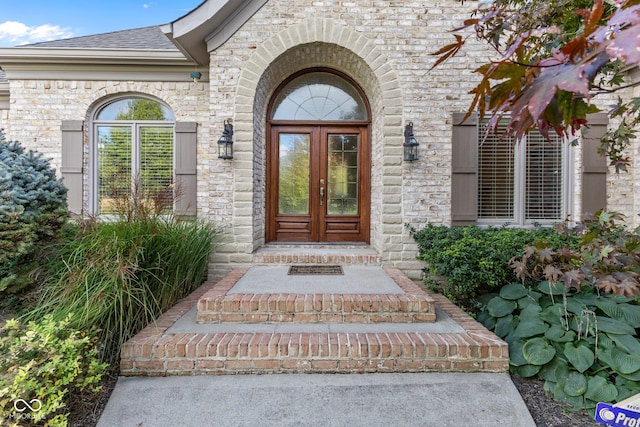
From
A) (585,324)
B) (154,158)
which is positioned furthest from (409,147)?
(154,158)

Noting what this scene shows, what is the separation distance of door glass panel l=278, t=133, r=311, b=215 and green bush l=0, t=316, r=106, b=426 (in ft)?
10.5

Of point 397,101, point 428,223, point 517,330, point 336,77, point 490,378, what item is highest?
point 336,77

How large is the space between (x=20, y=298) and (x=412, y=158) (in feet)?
14.3

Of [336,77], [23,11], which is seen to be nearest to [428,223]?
[336,77]

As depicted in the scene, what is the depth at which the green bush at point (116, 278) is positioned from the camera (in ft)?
7.60

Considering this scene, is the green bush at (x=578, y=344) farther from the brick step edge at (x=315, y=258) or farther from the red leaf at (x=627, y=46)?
the red leaf at (x=627, y=46)

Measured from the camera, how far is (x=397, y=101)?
13.6 feet

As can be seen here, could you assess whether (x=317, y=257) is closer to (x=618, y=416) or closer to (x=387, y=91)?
(x=387, y=91)

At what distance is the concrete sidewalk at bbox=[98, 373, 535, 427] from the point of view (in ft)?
6.19

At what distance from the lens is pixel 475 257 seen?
124 inches

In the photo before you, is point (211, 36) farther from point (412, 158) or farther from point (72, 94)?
point (412, 158)

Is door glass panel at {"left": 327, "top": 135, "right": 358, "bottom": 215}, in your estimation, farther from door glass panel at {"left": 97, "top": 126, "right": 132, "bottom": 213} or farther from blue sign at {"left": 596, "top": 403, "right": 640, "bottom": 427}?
blue sign at {"left": 596, "top": 403, "right": 640, "bottom": 427}

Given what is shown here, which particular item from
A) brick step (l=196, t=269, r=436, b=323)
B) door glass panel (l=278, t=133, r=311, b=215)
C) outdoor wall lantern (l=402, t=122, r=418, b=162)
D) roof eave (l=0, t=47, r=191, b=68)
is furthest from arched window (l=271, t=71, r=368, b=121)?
brick step (l=196, t=269, r=436, b=323)

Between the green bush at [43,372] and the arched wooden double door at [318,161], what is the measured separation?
3004 millimetres
